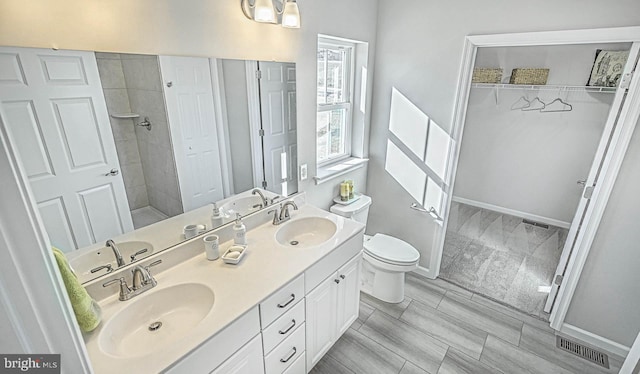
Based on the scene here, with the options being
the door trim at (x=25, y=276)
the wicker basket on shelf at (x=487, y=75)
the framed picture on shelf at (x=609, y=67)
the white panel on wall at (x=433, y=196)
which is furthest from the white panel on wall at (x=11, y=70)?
the wicker basket on shelf at (x=487, y=75)

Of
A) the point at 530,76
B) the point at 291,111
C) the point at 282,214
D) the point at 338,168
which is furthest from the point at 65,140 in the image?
the point at 530,76

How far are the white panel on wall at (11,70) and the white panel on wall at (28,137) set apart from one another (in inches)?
2.6

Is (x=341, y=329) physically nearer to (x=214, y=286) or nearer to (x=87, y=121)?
(x=214, y=286)

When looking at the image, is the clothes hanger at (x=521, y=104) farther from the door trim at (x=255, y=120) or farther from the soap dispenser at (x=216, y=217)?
the soap dispenser at (x=216, y=217)

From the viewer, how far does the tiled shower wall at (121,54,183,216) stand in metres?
1.28

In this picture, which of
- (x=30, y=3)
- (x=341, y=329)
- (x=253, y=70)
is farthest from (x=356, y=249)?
(x=30, y=3)

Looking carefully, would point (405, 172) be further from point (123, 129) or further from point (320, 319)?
point (123, 129)

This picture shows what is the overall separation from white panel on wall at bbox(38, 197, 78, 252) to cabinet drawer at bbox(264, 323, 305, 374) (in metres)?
0.97

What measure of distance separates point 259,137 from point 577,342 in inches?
107

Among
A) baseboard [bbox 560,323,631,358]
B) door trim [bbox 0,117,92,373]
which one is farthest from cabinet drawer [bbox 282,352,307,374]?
baseboard [bbox 560,323,631,358]

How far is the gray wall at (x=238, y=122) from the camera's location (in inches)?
65.4

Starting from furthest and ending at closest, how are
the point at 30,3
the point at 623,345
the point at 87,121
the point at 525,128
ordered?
1. the point at 525,128
2. the point at 623,345
3. the point at 87,121
4. the point at 30,3

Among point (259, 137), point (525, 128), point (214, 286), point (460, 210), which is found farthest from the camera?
point (460, 210)

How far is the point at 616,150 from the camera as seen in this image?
184 cm
